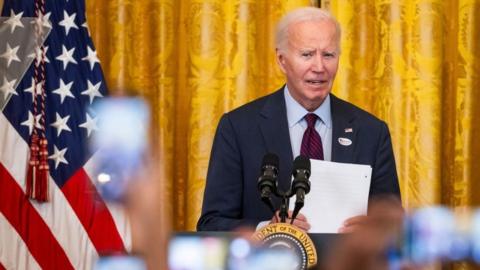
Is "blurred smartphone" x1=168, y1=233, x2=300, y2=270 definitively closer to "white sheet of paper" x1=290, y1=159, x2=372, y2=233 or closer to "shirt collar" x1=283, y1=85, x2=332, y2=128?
"white sheet of paper" x1=290, y1=159, x2=372, y2=233

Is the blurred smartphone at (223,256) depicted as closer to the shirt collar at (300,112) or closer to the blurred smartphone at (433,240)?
the blurred smartphone at (433,240)

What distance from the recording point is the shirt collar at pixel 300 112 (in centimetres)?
294

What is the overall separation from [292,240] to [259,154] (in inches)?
35.0

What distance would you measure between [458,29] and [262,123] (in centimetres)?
181

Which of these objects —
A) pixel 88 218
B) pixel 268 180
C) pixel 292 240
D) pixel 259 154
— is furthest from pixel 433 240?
pixel 88 218

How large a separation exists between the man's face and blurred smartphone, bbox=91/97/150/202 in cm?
246

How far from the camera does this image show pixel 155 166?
1.64 ft

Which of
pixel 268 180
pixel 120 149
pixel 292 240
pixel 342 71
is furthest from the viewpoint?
pixel 342 71

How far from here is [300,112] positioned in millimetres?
2951

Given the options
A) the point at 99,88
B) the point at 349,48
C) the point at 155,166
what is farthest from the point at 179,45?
the point at 155,166

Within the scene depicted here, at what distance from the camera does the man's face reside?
2.96 meters

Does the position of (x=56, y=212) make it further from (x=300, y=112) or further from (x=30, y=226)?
(x=300, y=112)

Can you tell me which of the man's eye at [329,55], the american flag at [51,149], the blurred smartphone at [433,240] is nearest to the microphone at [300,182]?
the blurred smartphone at [433,240]

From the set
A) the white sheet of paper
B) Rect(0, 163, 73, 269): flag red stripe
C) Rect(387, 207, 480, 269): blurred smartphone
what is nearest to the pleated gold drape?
Rect(0, 163, 73, 269): flag red stripe
